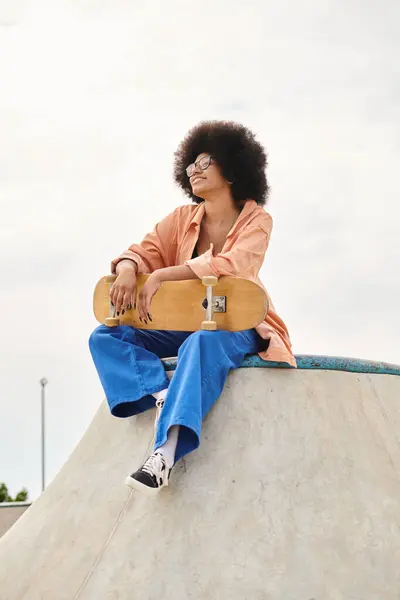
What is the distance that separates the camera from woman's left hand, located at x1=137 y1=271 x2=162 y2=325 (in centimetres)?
514

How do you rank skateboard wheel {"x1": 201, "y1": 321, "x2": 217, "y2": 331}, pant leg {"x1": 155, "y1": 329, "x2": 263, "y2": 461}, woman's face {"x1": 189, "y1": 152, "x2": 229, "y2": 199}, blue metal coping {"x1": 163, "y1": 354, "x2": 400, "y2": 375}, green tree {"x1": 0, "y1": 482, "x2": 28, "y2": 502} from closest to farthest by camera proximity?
pant leg {"x1": 155, "y1": 329, "x2": 263, "y2": 461}, skateboard wheel {"x1": 201, "y1": 321, "x2": 217, "y2": 331}, blue metal coping {"x1": 163, "y1": 354, "x2": 400, "y2": 375}, woman's face {"x1": 189, "y1": 152, "x2": 229, "y2": 199}, green tree {"x1": 0, "y1": 482, "x2": 28, "y2": 502}

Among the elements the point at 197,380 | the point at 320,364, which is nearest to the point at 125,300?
the point at 197,380

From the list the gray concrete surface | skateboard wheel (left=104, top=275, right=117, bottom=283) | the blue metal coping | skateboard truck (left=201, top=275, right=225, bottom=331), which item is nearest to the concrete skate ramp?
the blue metal coping

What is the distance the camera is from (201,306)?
5.04 m

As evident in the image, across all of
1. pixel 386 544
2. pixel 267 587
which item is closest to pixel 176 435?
pixel 267 587

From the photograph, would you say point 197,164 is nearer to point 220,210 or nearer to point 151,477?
point 220,210

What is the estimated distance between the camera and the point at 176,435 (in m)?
4.45

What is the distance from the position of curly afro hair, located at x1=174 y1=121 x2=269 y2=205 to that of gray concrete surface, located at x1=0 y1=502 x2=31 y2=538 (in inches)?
213

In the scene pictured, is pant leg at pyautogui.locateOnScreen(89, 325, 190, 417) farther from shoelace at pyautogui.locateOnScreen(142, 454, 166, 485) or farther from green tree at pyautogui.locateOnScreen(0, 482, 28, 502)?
green tree at pyautogui.locateOnScreen(0, 482, 28, 502)

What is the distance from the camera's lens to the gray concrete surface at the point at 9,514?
9586mm

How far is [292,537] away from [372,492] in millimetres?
561

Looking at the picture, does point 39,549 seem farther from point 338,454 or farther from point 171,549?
point 338,454

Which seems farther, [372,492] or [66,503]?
[66,503]

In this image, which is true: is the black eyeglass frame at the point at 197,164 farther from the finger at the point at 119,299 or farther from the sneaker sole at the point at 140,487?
the sneaker sole at the point at 140,487
